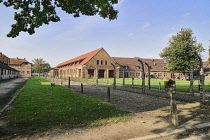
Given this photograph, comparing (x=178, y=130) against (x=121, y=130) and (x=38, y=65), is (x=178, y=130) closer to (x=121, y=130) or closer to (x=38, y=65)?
(x=121, y=130)

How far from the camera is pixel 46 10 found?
5949 millimetres

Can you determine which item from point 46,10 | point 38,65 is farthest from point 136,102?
point 38,65

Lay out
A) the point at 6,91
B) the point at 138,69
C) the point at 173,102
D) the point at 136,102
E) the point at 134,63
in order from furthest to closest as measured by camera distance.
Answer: the point at 134,63
the point at 138,69
the point at 6,91
the point at 136,102
the point at 173,102

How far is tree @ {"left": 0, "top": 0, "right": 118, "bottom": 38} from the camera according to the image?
562 centimetres

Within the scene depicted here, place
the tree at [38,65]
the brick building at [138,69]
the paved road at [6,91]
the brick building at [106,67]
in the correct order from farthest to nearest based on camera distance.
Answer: the tree at [38,65] < the brick building at [138,69] < the brick building at [106,67] < the paved road at [6,91]

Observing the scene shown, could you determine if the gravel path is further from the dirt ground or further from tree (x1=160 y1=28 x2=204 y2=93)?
tree (x1=160 y1=28 x2=204 y2=93)

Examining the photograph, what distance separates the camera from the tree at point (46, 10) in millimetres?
5621

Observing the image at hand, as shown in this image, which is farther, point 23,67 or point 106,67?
point 23,67

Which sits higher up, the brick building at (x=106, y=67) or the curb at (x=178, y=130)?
the brick building at (x=106, y=67)

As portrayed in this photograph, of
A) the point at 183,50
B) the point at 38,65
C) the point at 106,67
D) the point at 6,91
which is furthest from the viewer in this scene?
the point at 38,65

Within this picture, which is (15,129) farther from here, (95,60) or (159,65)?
(159,65)

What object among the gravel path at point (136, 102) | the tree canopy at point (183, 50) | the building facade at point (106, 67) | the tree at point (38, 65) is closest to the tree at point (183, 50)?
the tree canopy at point (183, 50)

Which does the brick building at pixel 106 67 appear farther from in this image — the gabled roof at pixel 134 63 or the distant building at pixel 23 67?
the distant building at pixel 23 67

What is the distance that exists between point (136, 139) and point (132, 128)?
81 cm
